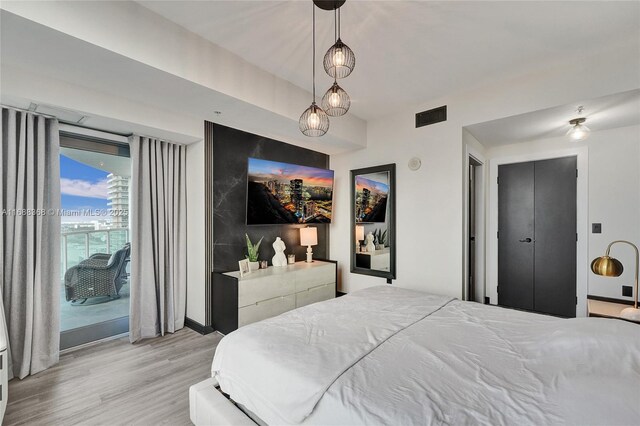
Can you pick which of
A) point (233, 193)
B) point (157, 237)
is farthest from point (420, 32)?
point (157, 237)

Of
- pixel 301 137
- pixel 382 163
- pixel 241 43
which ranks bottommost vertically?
pixel 382 163

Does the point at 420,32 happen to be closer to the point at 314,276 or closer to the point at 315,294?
the point at 314,276

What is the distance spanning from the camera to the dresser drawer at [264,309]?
9.85 ft

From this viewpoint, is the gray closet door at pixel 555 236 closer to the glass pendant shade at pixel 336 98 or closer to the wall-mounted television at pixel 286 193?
the wall-mounted television at pixel 286 193

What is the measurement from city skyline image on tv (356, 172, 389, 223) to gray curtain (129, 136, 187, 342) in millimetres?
2289

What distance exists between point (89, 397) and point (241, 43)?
2.89m

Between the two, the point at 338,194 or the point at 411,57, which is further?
the point at 338,194

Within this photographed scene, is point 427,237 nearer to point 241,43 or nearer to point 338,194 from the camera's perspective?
point 338,194

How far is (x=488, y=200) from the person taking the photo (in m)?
4.00

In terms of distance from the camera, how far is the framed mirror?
371 cm

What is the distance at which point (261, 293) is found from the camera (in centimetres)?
317

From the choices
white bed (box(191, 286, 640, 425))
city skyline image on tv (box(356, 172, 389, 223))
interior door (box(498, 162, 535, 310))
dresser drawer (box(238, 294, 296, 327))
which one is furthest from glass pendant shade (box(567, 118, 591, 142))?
dresser drawer (box(238, 294, 296, 327))

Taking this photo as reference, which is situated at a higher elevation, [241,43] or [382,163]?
[241,43]

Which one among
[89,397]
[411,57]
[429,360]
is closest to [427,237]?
[411,57]
